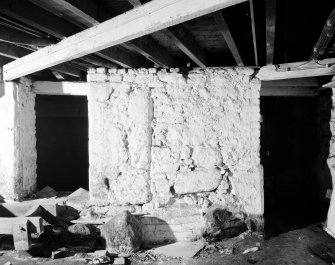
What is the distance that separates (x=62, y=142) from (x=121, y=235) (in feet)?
12.2

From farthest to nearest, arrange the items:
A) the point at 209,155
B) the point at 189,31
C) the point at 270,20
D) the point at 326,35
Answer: the point at 209,155
the point at 189,31
the point at 326,35
the point at 270,20

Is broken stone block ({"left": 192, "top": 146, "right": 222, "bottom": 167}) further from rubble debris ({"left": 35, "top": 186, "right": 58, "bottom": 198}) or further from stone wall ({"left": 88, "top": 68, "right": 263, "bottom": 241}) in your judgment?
rubble debris ({"left": 35, "top": 186, "right": 58, "bottom": 198})

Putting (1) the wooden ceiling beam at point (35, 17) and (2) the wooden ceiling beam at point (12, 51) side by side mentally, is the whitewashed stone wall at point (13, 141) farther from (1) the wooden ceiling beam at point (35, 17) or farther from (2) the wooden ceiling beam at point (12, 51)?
(1) the wooden ceiling beam at point (35, 17)

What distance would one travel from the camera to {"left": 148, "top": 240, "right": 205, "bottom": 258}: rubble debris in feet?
11.5

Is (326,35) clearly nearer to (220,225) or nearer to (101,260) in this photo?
(220,225)

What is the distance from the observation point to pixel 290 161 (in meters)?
6.27

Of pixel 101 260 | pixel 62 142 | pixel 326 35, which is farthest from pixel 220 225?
pixel 62 142

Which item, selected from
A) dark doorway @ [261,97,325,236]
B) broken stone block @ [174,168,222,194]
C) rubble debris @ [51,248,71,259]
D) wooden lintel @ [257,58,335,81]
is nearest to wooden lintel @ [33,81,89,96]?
broken stone block @ [174,168,222,194]

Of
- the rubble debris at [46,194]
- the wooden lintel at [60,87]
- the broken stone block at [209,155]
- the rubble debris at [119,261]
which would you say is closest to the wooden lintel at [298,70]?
the broken stone block at [209,155]

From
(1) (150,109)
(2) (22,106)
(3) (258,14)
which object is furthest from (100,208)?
(3) (258,14)

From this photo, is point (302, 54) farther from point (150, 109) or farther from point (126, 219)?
point (126, 219)

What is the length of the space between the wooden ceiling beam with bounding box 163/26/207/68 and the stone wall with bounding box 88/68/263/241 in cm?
52

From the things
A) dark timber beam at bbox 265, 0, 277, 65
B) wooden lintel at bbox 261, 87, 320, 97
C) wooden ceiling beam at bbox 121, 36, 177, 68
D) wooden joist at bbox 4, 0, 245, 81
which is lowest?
wooden lintel at bbox 261, 87, 320, 97

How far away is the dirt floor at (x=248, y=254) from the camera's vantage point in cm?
327
